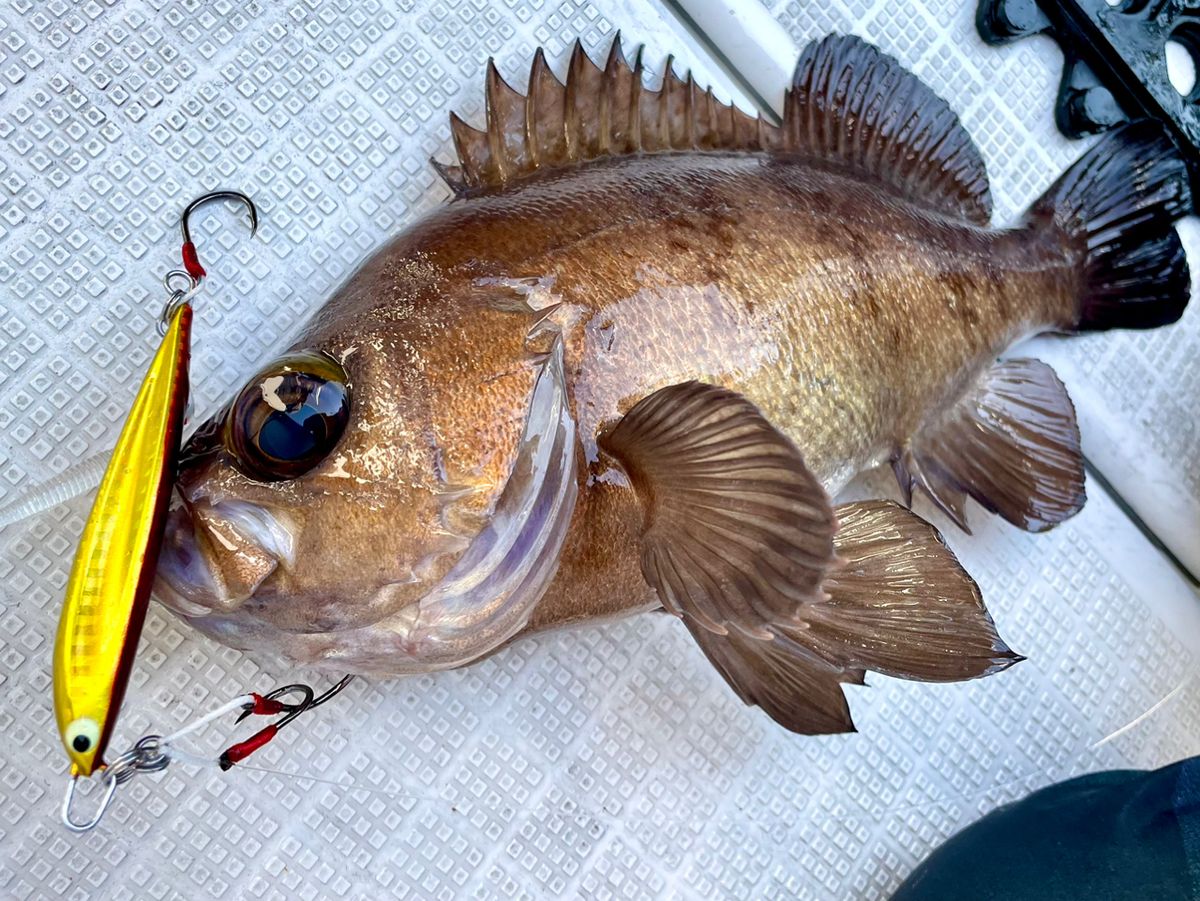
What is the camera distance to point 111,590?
0.65m

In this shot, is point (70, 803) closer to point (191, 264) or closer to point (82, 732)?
point (82, 732)

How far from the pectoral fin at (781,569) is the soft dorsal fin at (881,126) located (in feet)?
1.51

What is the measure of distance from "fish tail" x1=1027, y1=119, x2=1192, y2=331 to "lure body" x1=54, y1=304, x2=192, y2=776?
1.13m

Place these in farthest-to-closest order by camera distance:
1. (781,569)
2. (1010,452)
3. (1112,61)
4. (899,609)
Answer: (1112,61), (1010,452), (899,609), (781,569)

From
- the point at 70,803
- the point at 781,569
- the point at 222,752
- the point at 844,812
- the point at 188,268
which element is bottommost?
the point at 844,812

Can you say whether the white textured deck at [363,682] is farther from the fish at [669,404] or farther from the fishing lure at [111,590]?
the fishing lure at [111,590]

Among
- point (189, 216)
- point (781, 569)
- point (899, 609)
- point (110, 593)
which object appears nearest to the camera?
point (110, 593)

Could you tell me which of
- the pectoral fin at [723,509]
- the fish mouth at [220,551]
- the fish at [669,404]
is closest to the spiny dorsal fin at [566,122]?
the fish at [669,404]

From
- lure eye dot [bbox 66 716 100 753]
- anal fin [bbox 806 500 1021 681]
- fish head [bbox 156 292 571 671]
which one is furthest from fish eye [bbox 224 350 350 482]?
anal fin [bbox 806 500 1021 681]

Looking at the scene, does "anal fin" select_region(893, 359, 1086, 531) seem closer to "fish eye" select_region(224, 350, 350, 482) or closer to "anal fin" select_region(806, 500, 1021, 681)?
"anal fin" select_region(806, 500, 1021, 681)

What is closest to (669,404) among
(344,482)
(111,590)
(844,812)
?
(344,482)

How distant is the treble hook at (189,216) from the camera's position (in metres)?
0.93

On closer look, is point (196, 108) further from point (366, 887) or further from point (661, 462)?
point (366, 887)

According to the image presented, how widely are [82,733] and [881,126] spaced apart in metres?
1.07
